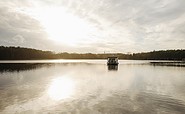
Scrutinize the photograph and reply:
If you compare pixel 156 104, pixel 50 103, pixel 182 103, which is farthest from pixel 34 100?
pixel 182 103

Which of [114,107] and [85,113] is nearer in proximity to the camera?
[85,113]

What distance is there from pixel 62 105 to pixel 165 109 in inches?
417

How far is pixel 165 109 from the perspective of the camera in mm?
18609

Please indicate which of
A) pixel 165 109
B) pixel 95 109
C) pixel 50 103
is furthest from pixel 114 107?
pixel 50 103

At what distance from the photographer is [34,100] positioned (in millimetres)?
22562

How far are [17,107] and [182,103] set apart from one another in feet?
58.7

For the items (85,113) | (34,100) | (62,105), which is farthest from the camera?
(34,100)

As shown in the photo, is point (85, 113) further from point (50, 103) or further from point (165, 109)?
point (165, 109)

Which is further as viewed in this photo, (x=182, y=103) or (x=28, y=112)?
(x=182, y=103)

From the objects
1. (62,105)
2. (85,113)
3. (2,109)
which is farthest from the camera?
(62,105)

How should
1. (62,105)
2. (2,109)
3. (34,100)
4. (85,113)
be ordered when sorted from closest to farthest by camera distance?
(85,113) < (2,109) < (62,105) < (34,100)

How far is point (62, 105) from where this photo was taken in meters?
20.1

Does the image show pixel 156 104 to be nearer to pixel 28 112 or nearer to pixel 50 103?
pixel 50 103

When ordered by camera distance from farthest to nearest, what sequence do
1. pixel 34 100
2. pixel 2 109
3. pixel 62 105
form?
pixel 34 100 < pixel 62 105 < pixel 2 109
